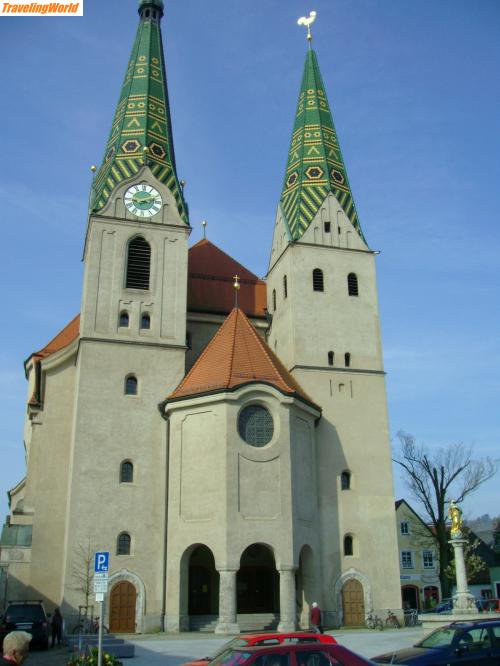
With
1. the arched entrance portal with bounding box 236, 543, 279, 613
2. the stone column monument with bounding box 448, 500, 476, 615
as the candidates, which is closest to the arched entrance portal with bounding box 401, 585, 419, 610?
the arched entrance portal with bounding box 236, 543, 279, 613

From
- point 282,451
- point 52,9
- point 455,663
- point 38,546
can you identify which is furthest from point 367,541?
point 52,9

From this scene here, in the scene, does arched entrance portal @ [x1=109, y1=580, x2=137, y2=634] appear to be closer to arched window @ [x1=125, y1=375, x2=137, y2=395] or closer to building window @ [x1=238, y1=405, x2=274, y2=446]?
building window @ [x1=238, y1=405, x2=274, y2=446]

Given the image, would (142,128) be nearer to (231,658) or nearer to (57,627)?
(57,627)

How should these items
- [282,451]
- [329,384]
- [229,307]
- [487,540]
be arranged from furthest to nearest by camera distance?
[487,540] → [229,307] → [329,384] → [282,451]

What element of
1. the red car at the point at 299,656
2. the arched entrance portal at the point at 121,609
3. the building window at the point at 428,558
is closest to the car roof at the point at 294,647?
the red car at the point at 299,656

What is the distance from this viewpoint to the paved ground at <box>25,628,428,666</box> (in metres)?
16.7

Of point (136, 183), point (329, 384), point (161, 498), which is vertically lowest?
point (161, 498)

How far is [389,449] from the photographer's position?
30719 millimetres

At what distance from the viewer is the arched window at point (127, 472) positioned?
27.6 meters

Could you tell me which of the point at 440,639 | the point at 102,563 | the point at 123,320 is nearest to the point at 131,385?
the point at 123,320

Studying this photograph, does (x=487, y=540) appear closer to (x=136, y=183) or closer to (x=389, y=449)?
(x=389, y=449)

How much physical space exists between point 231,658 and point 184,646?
12714mm

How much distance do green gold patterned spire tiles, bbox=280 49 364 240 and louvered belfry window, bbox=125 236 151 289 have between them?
7.14m

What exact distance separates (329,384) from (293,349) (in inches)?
86.5
